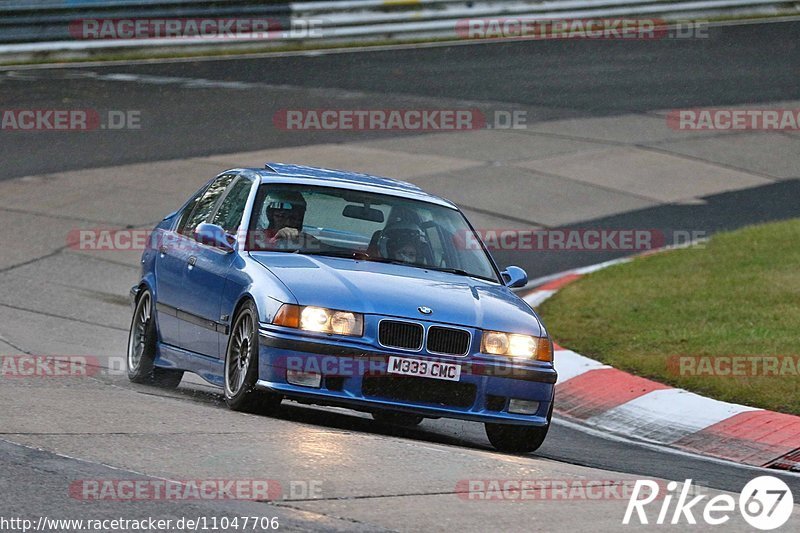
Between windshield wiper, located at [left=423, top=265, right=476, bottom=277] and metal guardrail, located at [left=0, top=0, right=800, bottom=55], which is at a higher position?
metal guardrail, located at [left=0, top=0, right=800, bottom=55]

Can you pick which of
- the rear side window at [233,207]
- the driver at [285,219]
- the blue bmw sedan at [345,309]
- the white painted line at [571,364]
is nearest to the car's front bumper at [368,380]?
the blue bmw sedan at [345,309]

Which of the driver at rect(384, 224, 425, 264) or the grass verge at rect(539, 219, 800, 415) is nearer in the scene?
the driver at rect(384, 224, 425, 264)

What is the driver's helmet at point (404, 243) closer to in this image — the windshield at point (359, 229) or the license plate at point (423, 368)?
the windshield at point (359, 229)

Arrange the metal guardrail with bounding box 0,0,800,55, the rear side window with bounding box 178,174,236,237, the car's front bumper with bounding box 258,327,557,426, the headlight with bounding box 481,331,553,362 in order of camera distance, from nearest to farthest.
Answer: the car's front bumper with bounding box 258,327,557,426 → the headlight with bounding box 481,331,553,362 → the rear side window with bounding box 178,174,236,237 → the metal guardrail with bounding box 0,0,800,55

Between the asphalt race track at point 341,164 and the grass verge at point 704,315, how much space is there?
127cm

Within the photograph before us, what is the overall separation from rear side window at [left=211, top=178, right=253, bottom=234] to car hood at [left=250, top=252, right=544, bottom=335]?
0.59 metres

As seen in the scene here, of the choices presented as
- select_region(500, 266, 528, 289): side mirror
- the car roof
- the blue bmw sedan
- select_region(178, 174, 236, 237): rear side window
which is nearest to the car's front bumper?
the blue bmw sedan

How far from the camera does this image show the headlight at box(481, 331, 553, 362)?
26.0ft

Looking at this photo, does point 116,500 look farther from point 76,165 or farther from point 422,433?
point 76,165

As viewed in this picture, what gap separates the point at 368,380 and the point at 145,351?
2.53 m

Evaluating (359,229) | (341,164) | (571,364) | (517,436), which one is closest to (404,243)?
(359,229)

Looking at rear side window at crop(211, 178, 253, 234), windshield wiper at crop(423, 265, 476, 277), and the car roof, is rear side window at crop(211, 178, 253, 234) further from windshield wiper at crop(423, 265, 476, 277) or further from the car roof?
windshield wiper at crop(423, 265, 476, 277)

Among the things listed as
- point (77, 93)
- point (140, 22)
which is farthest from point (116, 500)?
point (140, 22)

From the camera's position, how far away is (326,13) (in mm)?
27938
